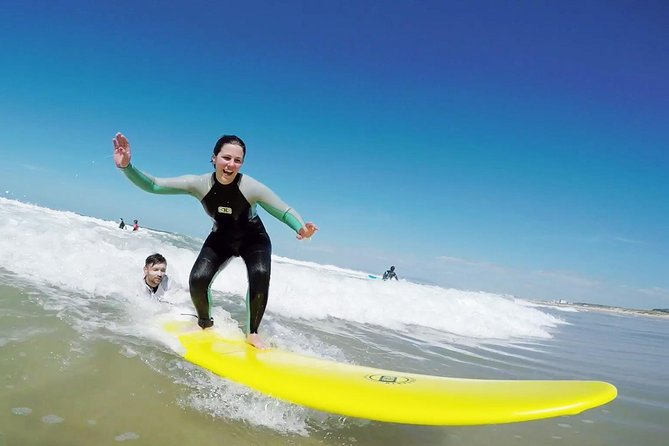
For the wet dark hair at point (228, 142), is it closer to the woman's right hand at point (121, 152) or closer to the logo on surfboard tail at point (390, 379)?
the woman's right hand at point (121, 152)

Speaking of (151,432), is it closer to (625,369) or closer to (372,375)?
(372,375)

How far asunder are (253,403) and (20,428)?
4.19 feet

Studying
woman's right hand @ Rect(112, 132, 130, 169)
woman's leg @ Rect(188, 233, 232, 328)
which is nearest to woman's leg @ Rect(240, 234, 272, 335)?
woman's leg @ Rect(188, 233, 232, 328)

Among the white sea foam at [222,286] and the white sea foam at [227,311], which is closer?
the white sea foam at [227,311]

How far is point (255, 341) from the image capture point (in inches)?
152

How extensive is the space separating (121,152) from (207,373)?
1.82 m

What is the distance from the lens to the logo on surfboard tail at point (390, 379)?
288cm

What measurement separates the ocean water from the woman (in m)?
0.60

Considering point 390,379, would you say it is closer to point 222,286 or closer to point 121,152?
point 121,152

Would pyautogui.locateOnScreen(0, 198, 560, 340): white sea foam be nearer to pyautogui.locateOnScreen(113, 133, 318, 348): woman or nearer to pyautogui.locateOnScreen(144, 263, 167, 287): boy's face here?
pyautogui.locateOnScreen(144, 263, 167, 287): boy's face

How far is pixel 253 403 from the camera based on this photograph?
2.98m

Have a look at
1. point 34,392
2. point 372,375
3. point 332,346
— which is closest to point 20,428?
point 34,392

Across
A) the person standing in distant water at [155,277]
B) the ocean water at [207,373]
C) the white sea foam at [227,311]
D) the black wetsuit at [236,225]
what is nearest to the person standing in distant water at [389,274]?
the white sea foam at [227,311]

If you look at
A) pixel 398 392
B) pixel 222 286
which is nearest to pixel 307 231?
pixel 398 392
